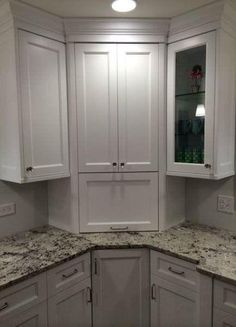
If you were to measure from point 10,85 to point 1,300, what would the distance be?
49.3 inches

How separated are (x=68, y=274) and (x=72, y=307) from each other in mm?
232

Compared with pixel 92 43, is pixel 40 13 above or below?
above

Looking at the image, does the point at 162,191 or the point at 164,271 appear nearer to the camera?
the point at 164,271

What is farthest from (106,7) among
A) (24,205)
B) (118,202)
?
(24,205)

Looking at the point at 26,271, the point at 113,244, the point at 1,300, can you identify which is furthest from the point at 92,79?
the point at 1,300

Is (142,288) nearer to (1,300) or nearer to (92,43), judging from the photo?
(1,300)

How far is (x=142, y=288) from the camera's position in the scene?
6.19 feet

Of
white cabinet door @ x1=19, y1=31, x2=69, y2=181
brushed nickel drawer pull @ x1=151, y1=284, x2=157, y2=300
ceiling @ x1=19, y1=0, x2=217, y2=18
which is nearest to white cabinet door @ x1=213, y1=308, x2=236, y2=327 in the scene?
brushed nickel drawer pull @ x1=151, y1=284, x2=157, y2=300

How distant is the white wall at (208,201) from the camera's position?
206 cm

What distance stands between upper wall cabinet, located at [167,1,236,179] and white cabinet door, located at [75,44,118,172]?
1.36 feet

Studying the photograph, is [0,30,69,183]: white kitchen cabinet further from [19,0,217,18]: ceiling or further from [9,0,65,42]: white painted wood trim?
[19,0,217,18]: ceiling

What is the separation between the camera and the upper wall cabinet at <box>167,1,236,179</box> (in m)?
1.78

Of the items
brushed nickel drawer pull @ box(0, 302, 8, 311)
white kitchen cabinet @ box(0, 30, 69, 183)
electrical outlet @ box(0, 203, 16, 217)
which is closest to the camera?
brushed nickel drawer pull @ box(0, 302, 8, 311)

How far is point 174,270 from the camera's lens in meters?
1.73
